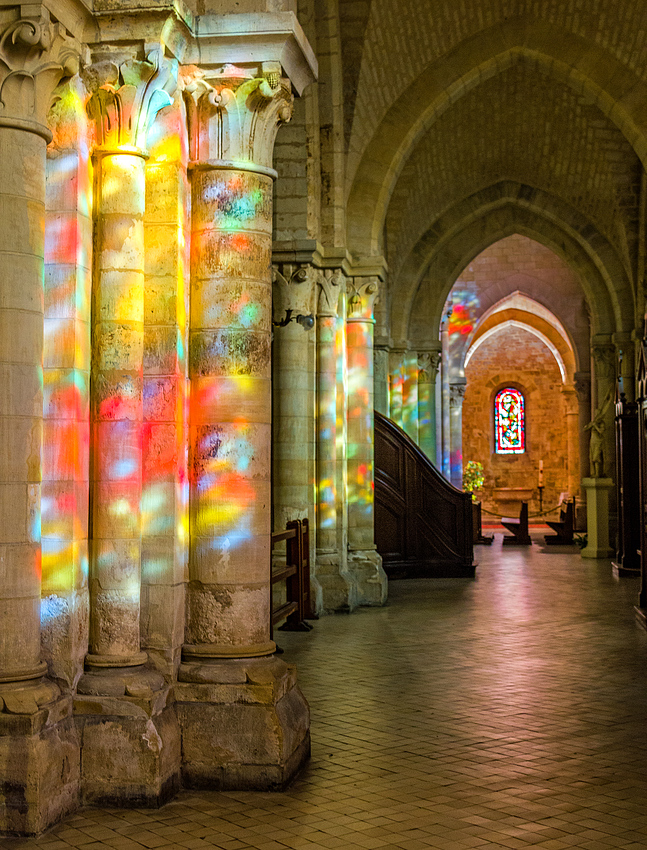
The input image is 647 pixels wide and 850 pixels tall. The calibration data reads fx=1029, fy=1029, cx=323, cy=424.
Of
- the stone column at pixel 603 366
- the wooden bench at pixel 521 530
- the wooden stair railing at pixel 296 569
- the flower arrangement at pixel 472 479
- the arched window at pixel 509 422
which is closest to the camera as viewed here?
the wooden stair railing at pixel 296 569

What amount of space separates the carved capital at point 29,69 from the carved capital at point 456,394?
23.2 meters

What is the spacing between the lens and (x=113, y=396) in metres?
4.88

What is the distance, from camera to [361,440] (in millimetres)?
12117

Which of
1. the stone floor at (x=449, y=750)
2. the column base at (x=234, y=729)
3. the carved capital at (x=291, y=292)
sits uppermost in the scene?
the carved capital at (x=291, y=292)

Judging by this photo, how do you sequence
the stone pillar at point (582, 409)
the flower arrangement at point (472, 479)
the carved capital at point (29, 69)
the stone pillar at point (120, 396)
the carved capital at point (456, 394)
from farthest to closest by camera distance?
1. the carved capital at point (456, 394)
2. the flower arrangement at point (472, 479)
3. the stone pillar at point (582, 409)
4. the stone pillar at point (120, 396)
5. the carved capital at point (29, 69)

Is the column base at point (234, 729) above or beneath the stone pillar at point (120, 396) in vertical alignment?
beneath

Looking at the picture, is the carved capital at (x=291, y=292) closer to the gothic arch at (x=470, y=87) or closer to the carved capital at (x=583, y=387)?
the gothic arch at (x=470, y=87)

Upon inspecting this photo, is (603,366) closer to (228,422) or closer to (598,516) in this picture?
(598,516)

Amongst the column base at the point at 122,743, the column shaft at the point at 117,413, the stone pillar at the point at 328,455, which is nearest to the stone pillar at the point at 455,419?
the stone pillar at the point at 328,455

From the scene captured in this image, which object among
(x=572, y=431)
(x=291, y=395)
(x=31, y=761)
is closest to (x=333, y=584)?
(x=291, y=395)

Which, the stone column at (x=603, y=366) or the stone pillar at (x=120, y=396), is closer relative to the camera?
the stone pillar at (x=120, y=396)

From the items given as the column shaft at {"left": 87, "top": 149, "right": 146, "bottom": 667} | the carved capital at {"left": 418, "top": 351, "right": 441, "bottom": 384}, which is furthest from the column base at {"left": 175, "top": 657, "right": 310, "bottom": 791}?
the carved capital at {"left": 418, "top": 351, "right": 441, "bottom": 384}

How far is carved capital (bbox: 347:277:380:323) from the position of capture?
40.1ft

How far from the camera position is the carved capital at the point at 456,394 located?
27.4m
